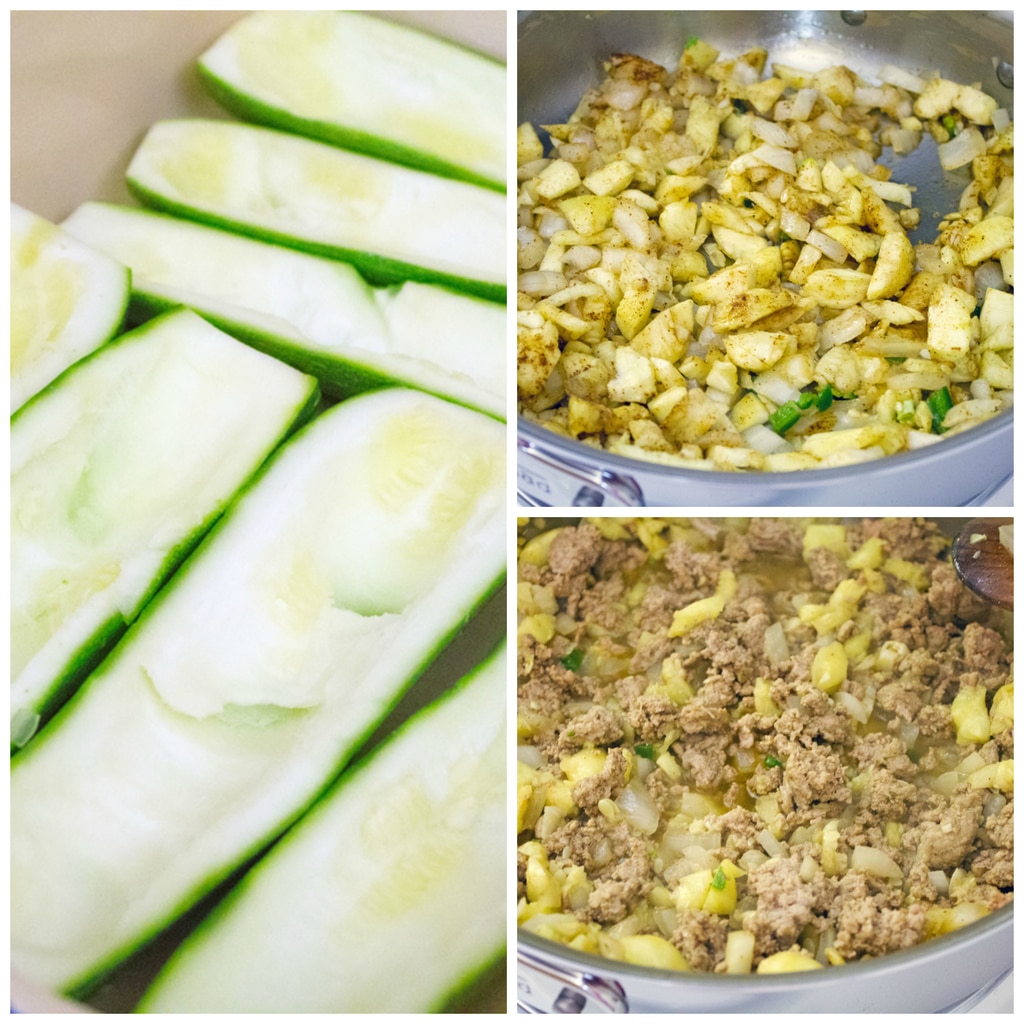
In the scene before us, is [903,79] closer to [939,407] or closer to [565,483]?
[939,407]

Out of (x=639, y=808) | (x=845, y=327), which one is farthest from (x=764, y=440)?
(x=639, y=808)

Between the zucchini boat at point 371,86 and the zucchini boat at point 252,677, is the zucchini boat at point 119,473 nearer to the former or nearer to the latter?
the zucchini boat at point 252,677

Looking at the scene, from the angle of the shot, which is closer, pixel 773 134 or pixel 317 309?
pixel 317 309

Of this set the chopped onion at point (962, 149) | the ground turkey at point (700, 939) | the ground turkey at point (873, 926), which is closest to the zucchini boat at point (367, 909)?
the ground turkey at point (700, 939)

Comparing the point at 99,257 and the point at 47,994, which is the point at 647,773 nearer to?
the point at 47,994

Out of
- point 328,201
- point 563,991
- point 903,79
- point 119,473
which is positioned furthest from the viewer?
point 903,79

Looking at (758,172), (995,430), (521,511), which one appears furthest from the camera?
(758,172)

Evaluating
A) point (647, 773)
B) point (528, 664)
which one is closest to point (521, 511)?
point (528, 664)
